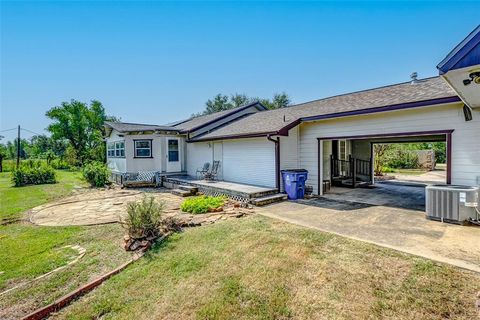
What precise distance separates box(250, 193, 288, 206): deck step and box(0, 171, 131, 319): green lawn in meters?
4.19

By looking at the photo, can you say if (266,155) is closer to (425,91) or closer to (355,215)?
(355,215)

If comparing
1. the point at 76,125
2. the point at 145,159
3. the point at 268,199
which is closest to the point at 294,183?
the point at 268,199

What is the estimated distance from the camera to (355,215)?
6625mm

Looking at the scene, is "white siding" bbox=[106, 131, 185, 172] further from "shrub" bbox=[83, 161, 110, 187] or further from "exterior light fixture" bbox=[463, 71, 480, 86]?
"exterior light fixture" bbox=[463, 71, 480, 86]

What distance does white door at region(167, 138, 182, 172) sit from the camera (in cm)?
1482

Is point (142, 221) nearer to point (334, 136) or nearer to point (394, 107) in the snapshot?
point (334, 136)

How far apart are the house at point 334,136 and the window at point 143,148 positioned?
0.06 m

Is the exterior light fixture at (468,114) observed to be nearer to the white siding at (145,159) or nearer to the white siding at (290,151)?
the white siding at (290,151)

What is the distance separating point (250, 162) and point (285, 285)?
741cm

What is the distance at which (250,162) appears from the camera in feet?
34.9

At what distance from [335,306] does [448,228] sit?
13.7ft

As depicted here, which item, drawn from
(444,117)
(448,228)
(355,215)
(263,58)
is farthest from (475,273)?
(263,58)

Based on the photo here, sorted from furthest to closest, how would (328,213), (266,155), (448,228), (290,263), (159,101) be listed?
(159,101)
(266,155)
(328,213)
(448,228)
(290,263)

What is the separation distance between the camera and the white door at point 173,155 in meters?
14.8
